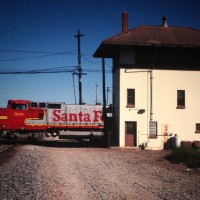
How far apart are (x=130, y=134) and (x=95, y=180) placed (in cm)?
1331

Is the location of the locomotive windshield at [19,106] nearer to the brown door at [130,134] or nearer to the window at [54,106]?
the window at [54,106]

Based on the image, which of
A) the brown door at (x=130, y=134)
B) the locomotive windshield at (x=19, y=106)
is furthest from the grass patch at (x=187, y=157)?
the locomotive windshield at (x=19, y=106)

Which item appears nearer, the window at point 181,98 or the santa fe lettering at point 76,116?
the window at point 181,98

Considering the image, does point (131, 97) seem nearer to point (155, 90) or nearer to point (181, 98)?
point (155, 90)

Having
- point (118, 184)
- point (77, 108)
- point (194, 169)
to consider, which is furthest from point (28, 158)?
→ point (77, 108)

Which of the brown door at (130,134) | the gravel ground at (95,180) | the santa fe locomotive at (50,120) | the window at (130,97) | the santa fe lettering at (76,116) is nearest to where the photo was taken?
→ the gravel ground at (95,180)

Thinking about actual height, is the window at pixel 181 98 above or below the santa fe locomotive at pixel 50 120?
above

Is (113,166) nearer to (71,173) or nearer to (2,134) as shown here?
(71,173)

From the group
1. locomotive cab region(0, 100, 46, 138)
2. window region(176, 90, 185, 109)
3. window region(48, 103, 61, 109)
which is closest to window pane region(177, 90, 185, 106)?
window region(176, 90, 185, 109)

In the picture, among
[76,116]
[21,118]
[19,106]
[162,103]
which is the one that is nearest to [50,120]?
[76,116]

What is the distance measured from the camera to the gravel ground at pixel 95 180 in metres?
9.38

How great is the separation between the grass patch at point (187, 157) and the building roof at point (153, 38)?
10277mm

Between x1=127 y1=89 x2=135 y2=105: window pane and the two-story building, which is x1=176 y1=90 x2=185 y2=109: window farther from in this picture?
x1=127 y1=89 x2=135 y2=105: window pane

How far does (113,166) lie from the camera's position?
1526 centimetres
